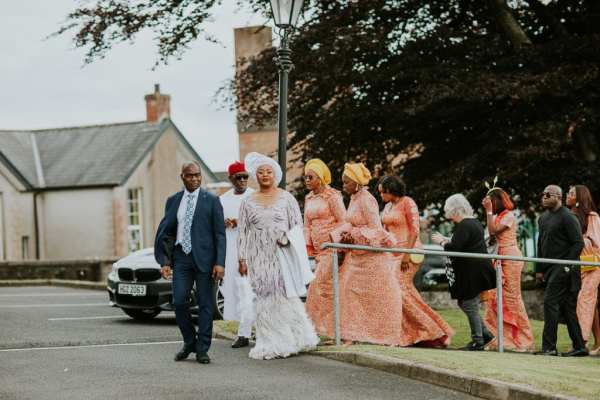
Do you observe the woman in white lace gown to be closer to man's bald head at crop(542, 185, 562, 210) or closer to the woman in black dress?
the woman in black dress

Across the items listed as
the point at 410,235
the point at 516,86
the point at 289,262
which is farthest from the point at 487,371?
the point at 516,86

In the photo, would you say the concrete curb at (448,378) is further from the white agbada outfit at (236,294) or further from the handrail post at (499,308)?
the handrail post at (499,308)

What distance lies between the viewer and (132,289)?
1398cm

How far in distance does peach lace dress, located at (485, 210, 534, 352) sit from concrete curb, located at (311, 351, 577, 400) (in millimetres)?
2824

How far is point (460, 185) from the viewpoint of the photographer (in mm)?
18359

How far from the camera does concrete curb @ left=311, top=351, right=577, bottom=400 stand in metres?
7.39

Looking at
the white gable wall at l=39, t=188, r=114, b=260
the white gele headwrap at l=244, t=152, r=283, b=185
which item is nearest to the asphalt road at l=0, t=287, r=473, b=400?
the white gele headwrap at l=244, t=152, r=283, b=185

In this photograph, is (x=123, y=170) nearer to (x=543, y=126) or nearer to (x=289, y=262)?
(x=543, y=126)

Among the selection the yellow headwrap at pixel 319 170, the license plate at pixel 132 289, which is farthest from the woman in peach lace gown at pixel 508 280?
the license plate at pixel 132 289

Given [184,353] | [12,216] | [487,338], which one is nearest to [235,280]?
[184,353]

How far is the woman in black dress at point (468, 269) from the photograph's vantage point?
11245 mm

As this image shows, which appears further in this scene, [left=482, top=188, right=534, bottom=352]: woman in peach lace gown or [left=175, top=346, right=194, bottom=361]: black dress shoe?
[left=482, top=188, right=534, bottom=352]: woman in peach lace gown

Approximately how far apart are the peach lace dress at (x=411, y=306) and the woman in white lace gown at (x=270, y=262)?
153 centimetres

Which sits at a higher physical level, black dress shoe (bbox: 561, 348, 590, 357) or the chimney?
the chimney
